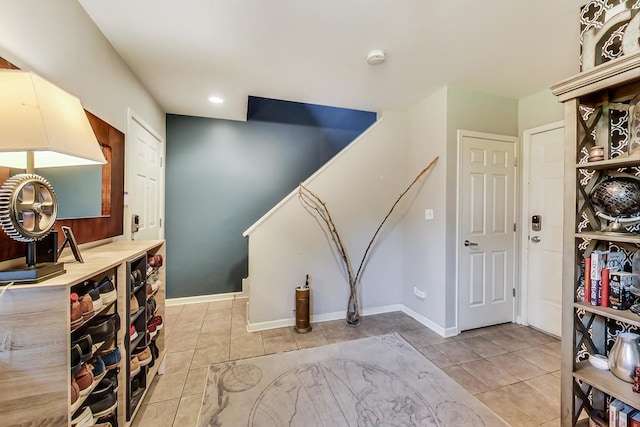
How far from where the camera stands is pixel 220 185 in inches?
141

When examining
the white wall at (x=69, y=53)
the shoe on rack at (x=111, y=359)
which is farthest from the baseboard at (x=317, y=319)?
the white wall at (x=69, y=53)

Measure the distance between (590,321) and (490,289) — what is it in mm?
1541

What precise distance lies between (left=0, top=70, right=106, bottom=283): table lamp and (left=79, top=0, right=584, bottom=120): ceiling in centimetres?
104

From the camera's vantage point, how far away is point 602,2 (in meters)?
1.41

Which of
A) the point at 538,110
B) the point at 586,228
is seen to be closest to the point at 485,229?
the point at 538,110

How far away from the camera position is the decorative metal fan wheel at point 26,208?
0.85 metres

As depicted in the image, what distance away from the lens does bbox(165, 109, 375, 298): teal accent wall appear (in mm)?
3416

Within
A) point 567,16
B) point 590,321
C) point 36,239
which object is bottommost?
point 590,321

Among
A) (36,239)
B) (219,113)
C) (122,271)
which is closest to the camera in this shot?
(36,239)

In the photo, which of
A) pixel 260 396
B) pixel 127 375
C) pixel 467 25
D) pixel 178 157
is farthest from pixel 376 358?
pixel 178 157

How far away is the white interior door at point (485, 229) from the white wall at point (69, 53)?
303 cm

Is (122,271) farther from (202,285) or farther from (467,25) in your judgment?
(467,25)

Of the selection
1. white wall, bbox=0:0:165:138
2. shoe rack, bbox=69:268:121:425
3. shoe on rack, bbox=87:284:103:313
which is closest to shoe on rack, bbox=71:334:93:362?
shoe rack, bbox=69:268:121:425

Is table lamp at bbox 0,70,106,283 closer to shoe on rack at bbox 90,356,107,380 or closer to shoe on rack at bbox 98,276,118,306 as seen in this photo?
shoe on rack at bbox 98,276,118,306
